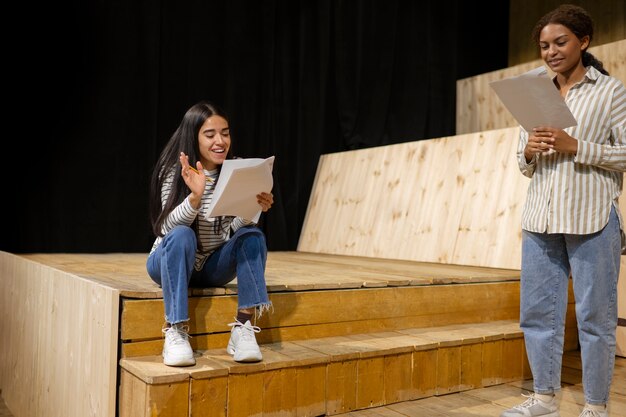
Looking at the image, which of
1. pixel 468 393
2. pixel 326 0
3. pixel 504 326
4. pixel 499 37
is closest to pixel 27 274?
pixel 468 393

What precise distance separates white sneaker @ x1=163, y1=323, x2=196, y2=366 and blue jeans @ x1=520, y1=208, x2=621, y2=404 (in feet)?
3.00

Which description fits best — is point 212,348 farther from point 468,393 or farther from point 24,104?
point 24,104

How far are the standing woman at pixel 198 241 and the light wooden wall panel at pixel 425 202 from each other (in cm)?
160

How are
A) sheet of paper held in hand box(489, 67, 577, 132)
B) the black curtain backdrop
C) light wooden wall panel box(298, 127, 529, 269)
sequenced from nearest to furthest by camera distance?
1. sheet of paper held in hand box(489, 67, 577, 132)
2. light wooden wall panel box(298, 127, 529, 269)
3. the black curtain backdrop

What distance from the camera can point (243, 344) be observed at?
1710mm

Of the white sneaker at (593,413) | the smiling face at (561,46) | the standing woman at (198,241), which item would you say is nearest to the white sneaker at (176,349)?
the standing woman at (198,241)

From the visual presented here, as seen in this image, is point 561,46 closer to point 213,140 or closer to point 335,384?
point 213,140

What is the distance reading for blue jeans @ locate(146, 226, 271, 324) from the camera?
1.64 metres

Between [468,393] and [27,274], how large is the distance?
1.70m

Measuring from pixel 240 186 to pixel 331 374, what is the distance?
64 cm

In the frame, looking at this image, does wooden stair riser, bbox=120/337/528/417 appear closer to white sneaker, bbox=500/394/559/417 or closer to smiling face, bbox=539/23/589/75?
white sneaker, bbox=500/394/559/417

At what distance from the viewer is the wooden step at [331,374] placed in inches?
62.5

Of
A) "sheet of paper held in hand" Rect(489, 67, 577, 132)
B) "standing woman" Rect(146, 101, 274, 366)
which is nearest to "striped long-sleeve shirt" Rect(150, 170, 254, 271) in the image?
"standing woman" Rect(146, 101, 274, 366)

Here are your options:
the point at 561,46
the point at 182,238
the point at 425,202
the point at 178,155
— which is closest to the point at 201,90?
the point at 425,202
